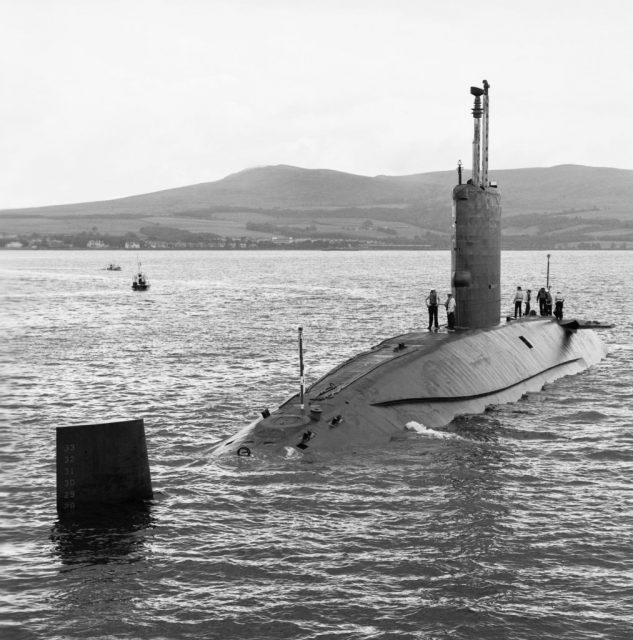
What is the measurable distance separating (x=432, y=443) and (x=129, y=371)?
820 inches

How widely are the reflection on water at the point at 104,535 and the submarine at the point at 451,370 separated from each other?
4.50 meters

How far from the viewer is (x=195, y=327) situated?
2559 inches

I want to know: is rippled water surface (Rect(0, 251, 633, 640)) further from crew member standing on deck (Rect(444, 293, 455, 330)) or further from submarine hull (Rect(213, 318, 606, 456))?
crew member standing on deck (Rect(444, 293, 455, 330))

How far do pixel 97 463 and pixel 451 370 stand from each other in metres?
14.3

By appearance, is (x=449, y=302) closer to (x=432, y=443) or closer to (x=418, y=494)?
(x=432, y=443)

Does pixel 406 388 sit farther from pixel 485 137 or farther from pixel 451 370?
pixel 485 137

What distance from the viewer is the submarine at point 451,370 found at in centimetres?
2528

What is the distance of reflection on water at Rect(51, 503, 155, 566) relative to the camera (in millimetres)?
18594

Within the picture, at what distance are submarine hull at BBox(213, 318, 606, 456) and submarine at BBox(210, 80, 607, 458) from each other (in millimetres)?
38

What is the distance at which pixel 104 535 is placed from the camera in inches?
773

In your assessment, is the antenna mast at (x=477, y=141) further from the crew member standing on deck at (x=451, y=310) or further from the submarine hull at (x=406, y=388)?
the submarine hull at (x=406, y=388)

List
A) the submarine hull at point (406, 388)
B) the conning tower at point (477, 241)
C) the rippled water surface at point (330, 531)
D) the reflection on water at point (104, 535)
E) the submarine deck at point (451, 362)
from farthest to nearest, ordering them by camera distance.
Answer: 1. the conning tower at point (477, 241)
2. the submarine deck at point (451, 362)
3. the submarine hull at point (406, 388)
4. the reflection on water at point (104, 535)
5. the rippled water surface at point (330, 531)

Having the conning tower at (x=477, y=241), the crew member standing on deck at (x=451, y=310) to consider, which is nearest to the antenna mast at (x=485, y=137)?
the conning tower at (x=477, y=241)

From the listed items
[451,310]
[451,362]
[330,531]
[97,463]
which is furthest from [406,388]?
[97,463]
